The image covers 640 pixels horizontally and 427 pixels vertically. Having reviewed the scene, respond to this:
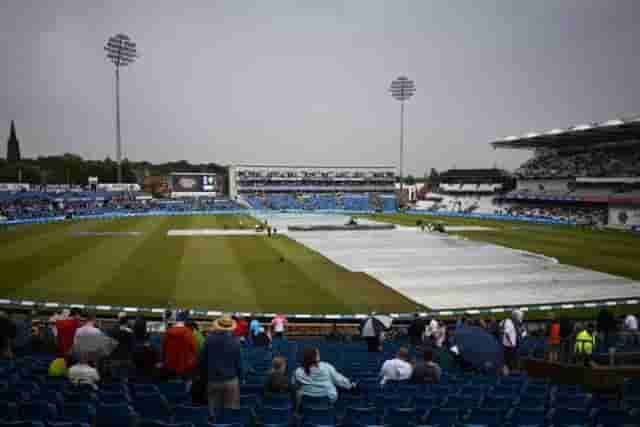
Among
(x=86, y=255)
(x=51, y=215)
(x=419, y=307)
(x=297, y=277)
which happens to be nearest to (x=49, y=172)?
(x=51, y=215)

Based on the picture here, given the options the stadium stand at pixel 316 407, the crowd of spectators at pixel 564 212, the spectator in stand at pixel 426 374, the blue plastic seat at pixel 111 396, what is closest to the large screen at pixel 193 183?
the crowd of spectators at pixel 564 212

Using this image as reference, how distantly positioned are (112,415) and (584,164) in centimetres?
8341

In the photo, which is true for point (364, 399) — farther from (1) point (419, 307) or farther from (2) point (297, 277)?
(2) point (297, 277)

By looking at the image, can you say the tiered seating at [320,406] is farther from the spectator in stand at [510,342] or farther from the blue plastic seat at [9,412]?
the spectator in stand at [510,342]

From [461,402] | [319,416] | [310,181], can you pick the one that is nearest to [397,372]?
[461,402]

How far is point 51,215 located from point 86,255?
36.4m

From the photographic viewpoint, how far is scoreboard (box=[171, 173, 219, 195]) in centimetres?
9538

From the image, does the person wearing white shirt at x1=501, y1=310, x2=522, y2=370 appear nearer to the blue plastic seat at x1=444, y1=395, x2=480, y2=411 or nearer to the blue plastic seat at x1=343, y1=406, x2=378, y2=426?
the blue plastic seat at x1=444, y1=395, x2=480, y2=411

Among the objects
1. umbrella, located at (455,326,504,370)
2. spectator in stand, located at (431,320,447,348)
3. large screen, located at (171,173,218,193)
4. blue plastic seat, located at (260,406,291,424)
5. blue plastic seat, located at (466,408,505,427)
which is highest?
large screen, located at (171,173,218,193)

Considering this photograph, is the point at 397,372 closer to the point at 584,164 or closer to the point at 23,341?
the point at 23,341

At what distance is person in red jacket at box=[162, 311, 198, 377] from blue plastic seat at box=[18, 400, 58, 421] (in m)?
1.61

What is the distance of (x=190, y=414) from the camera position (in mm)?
5109

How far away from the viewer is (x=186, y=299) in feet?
63.1

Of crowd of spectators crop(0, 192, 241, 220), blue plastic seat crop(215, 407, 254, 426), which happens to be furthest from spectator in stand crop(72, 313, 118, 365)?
crowd of spectators crop(0, 192, 241, 220)
